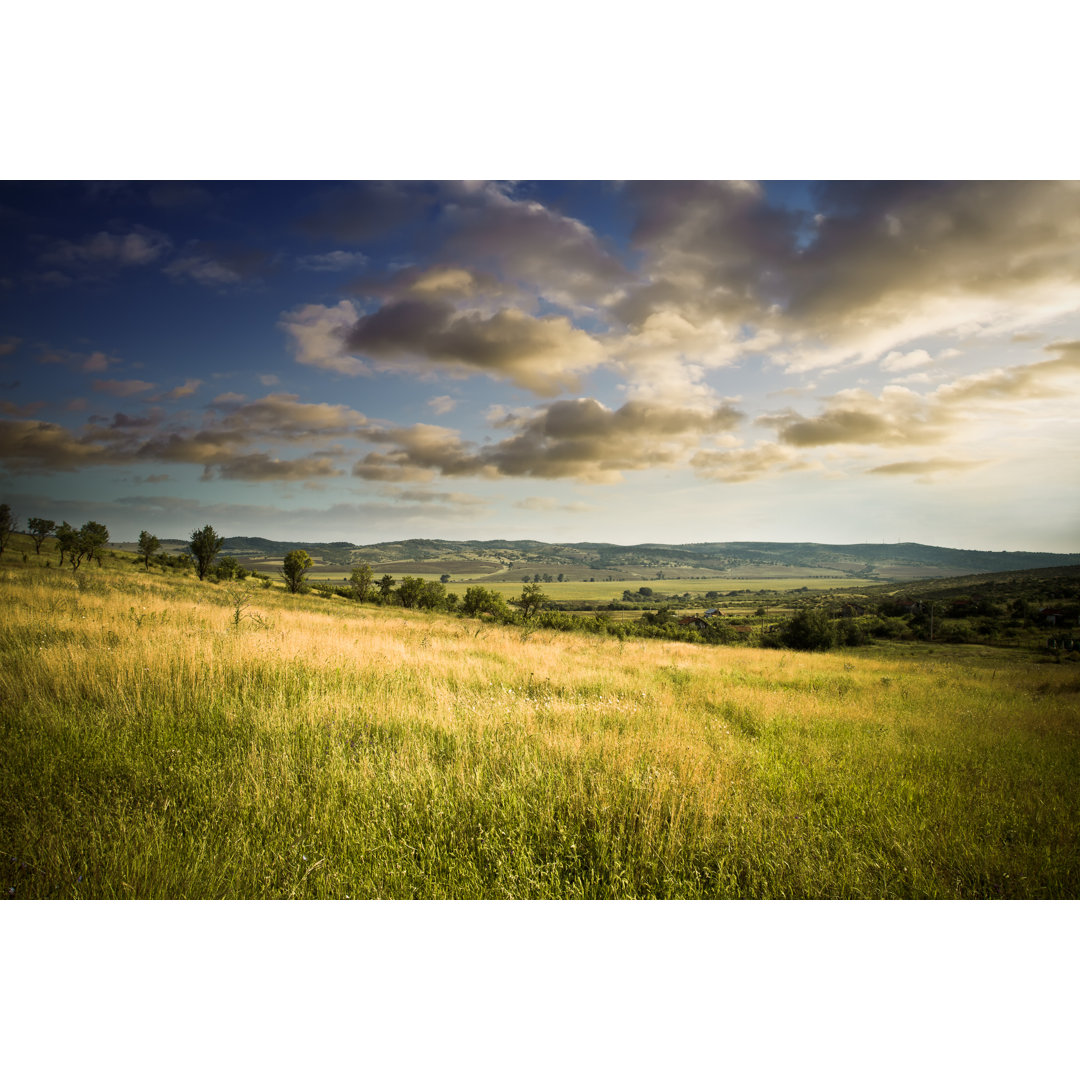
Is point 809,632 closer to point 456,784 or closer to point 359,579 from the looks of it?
point 359,579

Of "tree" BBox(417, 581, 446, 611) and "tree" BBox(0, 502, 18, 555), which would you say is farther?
"tree" BBox(417, 581, 446, 611)

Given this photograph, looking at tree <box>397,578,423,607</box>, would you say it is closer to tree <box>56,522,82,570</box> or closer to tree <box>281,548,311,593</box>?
tree <box>281,548,311,593</box>

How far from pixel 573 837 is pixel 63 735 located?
13.9 ft

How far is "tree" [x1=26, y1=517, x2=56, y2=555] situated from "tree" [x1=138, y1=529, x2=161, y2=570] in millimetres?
873

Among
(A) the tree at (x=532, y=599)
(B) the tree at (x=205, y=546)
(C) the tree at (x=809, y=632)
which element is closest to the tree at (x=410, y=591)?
(A) the tree at (x=532, y=599)

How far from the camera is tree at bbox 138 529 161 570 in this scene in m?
6.46

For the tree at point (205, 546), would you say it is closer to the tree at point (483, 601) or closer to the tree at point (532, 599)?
the tree at point (532, 599)

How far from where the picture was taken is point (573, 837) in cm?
306

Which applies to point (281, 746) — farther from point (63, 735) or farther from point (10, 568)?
point (10, 568)

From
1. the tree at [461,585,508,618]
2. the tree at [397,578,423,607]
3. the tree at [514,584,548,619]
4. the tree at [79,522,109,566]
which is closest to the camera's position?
the tree at [79,522,109,566]

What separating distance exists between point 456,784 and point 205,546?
5903 mm

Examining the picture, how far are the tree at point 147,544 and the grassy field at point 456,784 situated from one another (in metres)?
1.02

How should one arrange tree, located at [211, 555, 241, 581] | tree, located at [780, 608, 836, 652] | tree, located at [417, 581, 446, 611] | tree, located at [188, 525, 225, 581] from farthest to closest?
tree, located at [417, 581, 446, 611]
tree, located at [780, 608, 836, 652]
tree, located at [211, 555, 241, 581]
tree, located at [188, 525, 225, 581]

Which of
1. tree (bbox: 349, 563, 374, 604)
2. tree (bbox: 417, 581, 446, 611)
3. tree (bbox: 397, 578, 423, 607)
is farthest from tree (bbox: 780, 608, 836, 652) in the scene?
tree (bbox: 397, 578, 423, 607)
